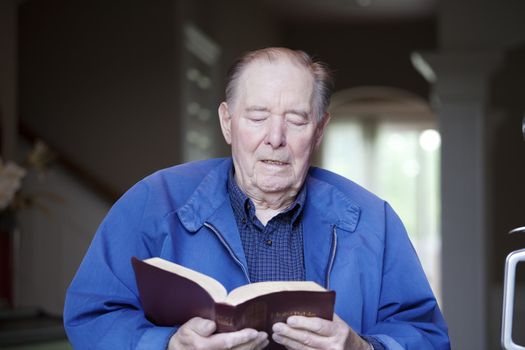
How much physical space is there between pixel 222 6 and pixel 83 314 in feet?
15.9

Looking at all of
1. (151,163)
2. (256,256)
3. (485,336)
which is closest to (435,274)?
(485,336)

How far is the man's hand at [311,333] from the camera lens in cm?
141

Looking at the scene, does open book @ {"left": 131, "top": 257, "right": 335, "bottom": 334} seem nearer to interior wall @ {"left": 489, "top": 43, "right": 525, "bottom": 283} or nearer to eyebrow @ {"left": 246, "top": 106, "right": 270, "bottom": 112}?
eyebrow @ {"left": 246, "top": 106, "right": 270, "bottom": 112}

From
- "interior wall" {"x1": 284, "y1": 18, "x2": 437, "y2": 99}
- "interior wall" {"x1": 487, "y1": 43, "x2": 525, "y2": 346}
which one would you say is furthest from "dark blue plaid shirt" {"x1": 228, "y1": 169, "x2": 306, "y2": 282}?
"interior wall" {"x1": 284, "y1": 18, "x2": 437, "y2": 99}

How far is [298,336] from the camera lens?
1.42m

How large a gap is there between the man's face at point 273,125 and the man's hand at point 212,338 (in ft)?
1.17

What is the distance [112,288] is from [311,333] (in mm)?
382

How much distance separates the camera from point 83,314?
1596mm

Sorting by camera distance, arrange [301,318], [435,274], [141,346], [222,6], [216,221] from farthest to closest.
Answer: [435,274] → [222,6] → [216,221] → [141,346] → [301,318]

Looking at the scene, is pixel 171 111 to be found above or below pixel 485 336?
above

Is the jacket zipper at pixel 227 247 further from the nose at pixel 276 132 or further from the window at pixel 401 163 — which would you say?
the window at pixel 401 163

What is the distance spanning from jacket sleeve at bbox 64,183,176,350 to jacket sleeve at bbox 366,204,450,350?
422 millimetres

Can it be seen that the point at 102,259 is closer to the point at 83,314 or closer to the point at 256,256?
the point at 83,314

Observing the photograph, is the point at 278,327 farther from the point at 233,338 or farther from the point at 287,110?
the point at 287,110
